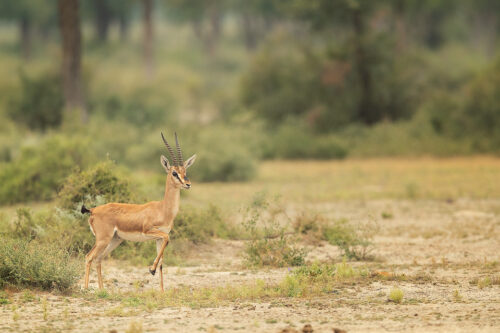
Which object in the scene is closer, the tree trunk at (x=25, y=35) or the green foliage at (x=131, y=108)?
the green foliage at (x=131, y=108)

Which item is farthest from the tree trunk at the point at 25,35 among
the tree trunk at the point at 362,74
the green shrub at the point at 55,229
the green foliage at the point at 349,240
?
the green foliage at the point at 349,240

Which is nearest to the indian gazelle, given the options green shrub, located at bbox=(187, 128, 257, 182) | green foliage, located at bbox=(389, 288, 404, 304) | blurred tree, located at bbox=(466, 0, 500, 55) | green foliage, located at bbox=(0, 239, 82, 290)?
green foliage, located at bbox=(0, 239, 82, 290)

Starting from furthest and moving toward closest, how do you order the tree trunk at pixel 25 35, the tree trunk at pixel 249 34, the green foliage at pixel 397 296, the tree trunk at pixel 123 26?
the tree trunk at pixel 249 34, the tree trunk at pixel 123 26, the tree trunk at pixel 25 35, the green foliage at pixel 397 296

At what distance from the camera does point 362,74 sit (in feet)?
108

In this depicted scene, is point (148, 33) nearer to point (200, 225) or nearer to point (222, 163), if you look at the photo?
point (222, 163)

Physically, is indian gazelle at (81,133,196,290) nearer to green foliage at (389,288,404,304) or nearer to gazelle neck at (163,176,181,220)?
gazelle neck at (163,176,181,220)

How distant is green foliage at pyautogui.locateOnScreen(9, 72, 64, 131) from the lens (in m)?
31.5

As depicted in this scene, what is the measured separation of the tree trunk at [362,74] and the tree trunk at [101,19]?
36.9 meters

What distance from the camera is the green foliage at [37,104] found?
103 feet

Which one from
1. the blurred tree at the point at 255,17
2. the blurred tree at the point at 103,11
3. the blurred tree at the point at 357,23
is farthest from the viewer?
the blurred tree at the point at 103,11

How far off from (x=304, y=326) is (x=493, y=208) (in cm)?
983

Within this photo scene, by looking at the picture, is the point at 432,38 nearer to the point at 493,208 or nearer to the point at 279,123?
the point at 279,123

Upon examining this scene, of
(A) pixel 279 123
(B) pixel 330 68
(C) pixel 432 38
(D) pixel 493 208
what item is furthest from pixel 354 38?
(C) pixel 432 38

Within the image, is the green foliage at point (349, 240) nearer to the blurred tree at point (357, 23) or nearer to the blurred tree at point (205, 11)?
the blurred tree at point (357, 23)
